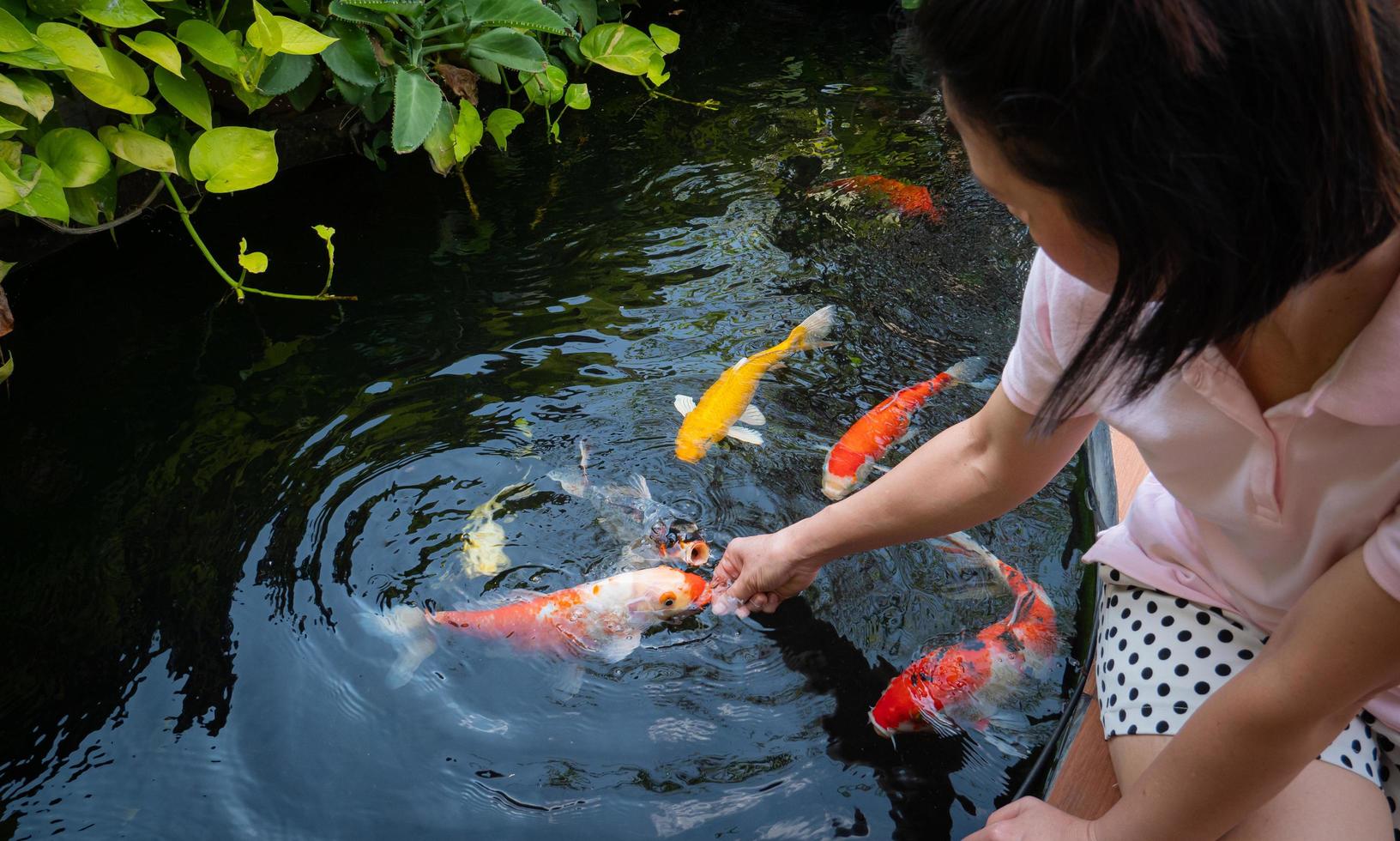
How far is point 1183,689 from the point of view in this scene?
154 cm

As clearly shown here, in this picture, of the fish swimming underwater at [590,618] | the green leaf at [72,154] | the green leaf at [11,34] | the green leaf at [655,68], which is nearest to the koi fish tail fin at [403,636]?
the fish swimming underwater at [590,618]

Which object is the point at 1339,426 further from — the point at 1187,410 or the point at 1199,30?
the point at 1199,30

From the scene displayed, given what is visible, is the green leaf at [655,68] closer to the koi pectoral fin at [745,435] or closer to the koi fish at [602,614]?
the koi pectoral fin at [745,435]

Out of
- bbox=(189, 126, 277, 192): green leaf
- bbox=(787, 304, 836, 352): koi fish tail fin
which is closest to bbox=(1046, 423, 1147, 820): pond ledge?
bbox=(787, 304, 836, 352): koi fish tail fin

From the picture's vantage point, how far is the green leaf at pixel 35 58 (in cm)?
273

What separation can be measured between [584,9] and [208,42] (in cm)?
210

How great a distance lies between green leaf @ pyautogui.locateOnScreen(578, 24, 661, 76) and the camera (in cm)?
476

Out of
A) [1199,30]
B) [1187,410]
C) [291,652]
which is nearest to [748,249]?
[291,652]

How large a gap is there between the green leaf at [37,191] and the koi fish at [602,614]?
5.87 ft

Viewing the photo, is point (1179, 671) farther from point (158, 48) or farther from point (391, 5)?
point (391, 5)

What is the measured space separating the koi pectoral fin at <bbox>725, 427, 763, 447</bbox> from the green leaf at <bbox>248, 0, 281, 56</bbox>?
6.26 feet

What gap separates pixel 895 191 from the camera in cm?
440

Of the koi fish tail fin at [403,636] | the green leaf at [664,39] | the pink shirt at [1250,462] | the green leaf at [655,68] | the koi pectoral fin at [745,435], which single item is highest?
the pink shirt at [1250,462]

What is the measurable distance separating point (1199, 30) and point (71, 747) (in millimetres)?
2441
